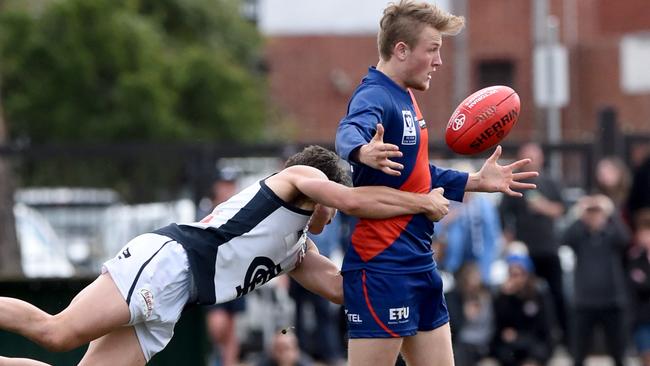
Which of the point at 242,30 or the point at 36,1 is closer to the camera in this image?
the point at 36,1

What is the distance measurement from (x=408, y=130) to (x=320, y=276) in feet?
3.39

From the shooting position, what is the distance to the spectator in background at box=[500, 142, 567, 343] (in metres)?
14.3

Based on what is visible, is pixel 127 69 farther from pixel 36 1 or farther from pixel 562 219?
pixel 562 219

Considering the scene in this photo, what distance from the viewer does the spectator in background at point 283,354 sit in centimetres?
1305

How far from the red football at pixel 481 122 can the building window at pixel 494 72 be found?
28941 mm

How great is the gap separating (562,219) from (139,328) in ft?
29.4

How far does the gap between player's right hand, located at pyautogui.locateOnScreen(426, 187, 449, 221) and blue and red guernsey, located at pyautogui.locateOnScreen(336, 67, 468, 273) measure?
8 centimetres

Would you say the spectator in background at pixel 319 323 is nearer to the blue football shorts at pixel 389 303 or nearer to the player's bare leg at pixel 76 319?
the blue football shorts at pixel 389 303

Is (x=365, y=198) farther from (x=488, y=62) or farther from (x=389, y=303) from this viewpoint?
(x=488, y=62)

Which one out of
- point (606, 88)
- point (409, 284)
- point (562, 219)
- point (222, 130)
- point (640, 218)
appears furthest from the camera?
point (606, 88)

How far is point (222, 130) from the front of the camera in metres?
30.9

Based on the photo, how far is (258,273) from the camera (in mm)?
7543

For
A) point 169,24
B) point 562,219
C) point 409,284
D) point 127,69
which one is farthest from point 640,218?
point 169,24

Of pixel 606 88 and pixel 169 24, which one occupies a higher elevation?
pixel 169 24
